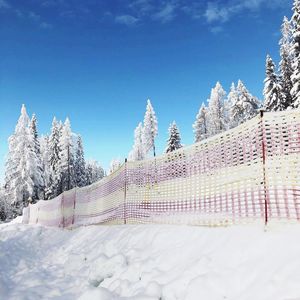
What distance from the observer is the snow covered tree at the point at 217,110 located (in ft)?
214

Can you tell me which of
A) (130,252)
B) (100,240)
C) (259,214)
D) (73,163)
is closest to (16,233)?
(100,240)

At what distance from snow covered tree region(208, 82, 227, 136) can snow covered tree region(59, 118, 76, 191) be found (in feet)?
82.6

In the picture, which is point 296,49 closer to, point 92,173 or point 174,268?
point 174,268

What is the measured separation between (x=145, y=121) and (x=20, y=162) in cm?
2463

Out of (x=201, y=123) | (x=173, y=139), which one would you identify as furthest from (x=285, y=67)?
(x=201, y=123)

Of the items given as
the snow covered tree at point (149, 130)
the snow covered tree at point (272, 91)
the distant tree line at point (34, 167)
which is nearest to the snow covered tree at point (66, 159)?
the distant tree line at point (34, 167)

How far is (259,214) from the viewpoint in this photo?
6.44 metres

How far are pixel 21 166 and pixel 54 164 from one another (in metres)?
13.9

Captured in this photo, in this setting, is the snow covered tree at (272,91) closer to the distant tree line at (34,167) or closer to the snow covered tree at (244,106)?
the snow covered tree at (244,106)

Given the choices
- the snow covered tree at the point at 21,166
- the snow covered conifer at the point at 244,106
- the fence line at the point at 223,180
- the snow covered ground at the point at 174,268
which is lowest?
the snow covered ground at the point at 174,268

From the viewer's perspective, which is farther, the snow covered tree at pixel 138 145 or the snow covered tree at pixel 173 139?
the snow covered tree at pixel 138 145

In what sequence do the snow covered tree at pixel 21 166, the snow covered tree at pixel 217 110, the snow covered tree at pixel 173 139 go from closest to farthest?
1. the snow covered tree at pixel 21 166
2. the snow covered tree at pixel 173 139
3. the snow covered tree at pixel 217 110

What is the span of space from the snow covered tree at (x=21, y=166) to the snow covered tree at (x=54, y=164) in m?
10.2

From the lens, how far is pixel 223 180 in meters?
7.79
